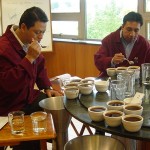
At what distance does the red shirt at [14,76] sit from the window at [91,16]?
216cm

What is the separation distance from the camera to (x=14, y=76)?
2.04 meters

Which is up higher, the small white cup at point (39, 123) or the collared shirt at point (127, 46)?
the collared shirt at point (127, 46)

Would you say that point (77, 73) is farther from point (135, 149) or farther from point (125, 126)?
point (125, 126)

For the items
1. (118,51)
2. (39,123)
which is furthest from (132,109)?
(118,51)

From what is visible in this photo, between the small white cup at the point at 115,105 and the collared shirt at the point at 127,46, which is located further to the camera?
the collared shirt at the point at 127,46

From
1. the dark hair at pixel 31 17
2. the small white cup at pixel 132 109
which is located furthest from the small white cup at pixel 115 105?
the dark hair at pixel 31 17

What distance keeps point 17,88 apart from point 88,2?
271cm

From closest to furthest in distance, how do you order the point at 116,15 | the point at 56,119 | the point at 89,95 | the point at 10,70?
the point at 89,95 < the point at 10,70 < the point at 56,119 < the point at 116,15

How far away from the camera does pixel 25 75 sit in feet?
6.86

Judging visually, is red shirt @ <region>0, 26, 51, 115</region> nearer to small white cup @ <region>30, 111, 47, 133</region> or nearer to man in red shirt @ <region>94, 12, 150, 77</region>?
small white cup @ <region>30, 111, 47, 133</region>

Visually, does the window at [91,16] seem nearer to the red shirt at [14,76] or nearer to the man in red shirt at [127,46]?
the man in red shirt at [127,46]

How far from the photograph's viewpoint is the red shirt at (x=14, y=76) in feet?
6.77

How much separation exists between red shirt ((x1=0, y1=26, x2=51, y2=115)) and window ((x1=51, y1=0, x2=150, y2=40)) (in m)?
2.16

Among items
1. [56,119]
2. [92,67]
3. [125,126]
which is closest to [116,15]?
[92,67]
